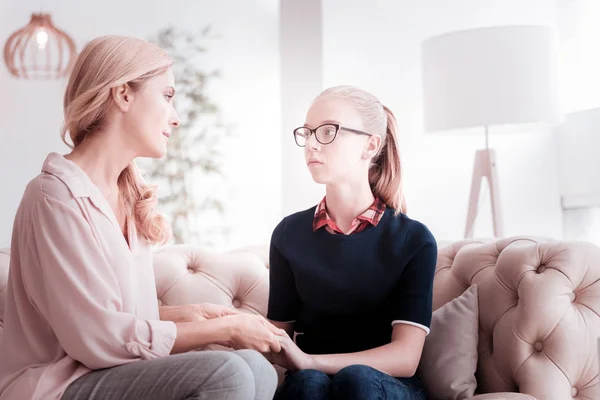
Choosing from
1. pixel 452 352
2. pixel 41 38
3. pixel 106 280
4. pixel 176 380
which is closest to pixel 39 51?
pixel 41 38

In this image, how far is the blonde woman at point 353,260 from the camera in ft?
6.31

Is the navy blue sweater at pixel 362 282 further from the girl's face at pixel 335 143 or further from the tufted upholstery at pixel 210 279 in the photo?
the tufted upholstery at pixel 210 279

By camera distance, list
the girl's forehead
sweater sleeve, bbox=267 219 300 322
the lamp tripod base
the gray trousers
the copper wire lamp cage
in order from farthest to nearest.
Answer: the copper wire lamp cage < the lamp tripod base < sweater sleeve, bbox=267 219 300 322 < the girl's forehead < the gray trousers

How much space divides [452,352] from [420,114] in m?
2.49

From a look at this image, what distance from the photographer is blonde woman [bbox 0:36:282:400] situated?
5.03 ft

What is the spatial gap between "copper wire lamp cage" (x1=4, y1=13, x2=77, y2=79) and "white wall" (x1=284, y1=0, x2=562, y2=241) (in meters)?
1.45

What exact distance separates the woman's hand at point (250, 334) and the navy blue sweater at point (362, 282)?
305mm

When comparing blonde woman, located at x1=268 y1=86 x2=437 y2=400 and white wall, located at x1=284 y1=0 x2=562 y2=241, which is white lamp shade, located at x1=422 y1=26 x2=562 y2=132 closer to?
white wall, located at x1=284 y1=0 x2=562 y2=241

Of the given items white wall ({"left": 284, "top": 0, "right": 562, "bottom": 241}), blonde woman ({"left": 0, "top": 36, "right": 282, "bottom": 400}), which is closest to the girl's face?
blonde woman ({"left": 0, "top": 36, "right": 282, "bottom": 400})

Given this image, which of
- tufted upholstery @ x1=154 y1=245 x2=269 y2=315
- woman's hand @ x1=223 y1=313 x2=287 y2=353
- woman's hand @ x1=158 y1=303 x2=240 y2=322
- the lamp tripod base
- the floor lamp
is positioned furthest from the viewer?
the lamp tripod base

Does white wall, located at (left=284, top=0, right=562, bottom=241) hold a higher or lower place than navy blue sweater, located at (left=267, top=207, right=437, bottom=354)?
higher

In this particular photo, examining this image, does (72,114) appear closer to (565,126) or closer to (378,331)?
(378,331)

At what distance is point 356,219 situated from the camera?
82.7 inches

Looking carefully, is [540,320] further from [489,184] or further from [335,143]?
[489,184]
